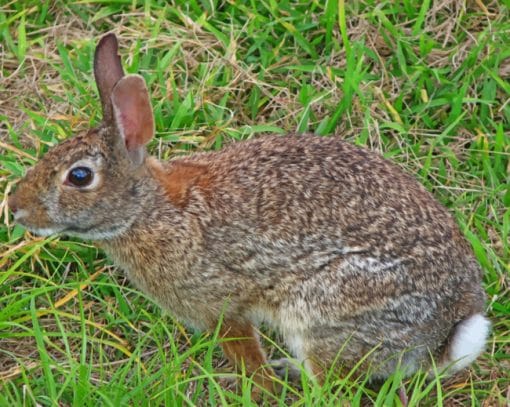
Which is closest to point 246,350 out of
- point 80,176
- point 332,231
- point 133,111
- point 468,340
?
point 332,231

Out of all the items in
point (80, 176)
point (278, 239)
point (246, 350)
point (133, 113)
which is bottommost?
point (246, 350)

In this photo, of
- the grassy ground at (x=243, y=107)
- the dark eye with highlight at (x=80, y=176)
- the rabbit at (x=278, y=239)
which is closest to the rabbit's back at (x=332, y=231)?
the rabbit at (x=278, y=239)

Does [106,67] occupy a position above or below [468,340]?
above

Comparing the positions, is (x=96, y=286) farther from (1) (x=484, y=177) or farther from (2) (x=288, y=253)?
(1) (x=484, y=177)

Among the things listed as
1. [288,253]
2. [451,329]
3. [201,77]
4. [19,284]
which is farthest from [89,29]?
[451,329]

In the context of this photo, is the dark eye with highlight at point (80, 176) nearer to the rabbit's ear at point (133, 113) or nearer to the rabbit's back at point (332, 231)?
the rabbit's ear at point (133, 113)

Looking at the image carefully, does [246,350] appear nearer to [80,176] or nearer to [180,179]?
[180,179]

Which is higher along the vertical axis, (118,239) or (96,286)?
(118,239)
